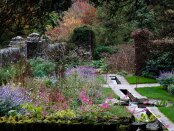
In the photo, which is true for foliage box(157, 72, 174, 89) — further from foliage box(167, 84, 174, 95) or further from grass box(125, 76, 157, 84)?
grass box(125, 76, 157, 84)

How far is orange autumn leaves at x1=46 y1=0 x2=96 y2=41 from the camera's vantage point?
30.9 m

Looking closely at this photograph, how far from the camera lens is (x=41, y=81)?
13.8 meters

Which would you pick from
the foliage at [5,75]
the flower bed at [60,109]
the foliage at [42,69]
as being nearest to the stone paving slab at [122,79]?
the foliage at [42,69]

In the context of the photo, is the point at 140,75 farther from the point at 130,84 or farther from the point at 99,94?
the point at 99,94

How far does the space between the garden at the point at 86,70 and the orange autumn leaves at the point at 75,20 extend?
7cm

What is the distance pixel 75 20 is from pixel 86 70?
16137mm

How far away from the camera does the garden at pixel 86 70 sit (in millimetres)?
5039

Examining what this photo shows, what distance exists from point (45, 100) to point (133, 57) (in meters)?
12.9

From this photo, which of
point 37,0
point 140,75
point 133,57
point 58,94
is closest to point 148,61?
point 140,75

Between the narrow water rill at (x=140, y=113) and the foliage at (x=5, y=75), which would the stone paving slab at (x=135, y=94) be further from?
the foliage at (x=5, y=75)

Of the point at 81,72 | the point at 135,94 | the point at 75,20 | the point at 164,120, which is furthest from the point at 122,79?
the point at 75,20

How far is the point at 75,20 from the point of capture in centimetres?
3269

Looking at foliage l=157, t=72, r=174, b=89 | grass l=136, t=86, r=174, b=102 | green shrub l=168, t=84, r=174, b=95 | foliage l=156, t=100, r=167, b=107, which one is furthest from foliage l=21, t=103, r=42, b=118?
foliage l=157, t=72, r=174, b=89

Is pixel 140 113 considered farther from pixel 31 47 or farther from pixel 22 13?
pixel 31 47
